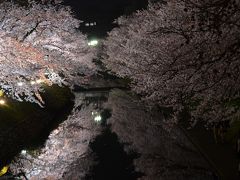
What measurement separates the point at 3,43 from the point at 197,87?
33.7 feet

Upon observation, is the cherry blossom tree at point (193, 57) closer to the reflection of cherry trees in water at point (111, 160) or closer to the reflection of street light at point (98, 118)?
the reflection of cherry trees in water at point (111, 160)

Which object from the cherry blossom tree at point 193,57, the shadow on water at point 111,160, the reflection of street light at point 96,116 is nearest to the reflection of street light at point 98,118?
the reflection of street light at point 96,116

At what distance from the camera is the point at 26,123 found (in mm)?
20031

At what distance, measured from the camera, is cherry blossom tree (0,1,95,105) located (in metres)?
18.5

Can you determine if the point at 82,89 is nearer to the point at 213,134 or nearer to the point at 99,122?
the point at 99,122

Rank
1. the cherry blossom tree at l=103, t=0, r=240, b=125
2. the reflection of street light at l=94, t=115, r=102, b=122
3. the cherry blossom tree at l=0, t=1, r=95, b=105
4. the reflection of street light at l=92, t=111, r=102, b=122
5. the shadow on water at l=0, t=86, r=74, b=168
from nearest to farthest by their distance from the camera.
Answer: the cherry blossom tree at l=103, t=0, r=240, b=125 < the shadow on water at l=0, t=86, r=74, b=168 < the cherry blossom tree at l=0, t=1, r=95, b=105 < the reflection of street light at l=94, t=115, r=102, b=122 < the reflection of street light at l=92, t=111, r=102, b=122

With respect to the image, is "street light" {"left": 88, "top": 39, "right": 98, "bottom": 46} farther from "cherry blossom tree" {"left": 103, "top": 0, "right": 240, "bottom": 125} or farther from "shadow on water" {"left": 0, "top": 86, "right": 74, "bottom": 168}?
"shadow on water" {"left": 0, "top": 86, "right": 74, "bottom": 168}

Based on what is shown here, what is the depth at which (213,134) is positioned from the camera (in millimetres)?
16375

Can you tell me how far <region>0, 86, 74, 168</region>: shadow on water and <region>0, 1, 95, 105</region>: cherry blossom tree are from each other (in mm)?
707

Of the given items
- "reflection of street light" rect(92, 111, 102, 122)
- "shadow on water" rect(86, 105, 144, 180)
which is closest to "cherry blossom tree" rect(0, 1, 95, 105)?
"reflection of street light" rect(92, 111, 102, 122)

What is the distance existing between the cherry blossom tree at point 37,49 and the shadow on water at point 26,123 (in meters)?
0.71

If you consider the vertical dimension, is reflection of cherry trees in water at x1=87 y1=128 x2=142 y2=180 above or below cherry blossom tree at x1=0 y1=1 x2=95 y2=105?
below

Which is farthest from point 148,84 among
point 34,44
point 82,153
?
point 34,44

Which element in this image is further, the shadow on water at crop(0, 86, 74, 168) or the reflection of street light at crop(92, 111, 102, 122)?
the reflection of street light at crop(92, 111, 102, 122)
